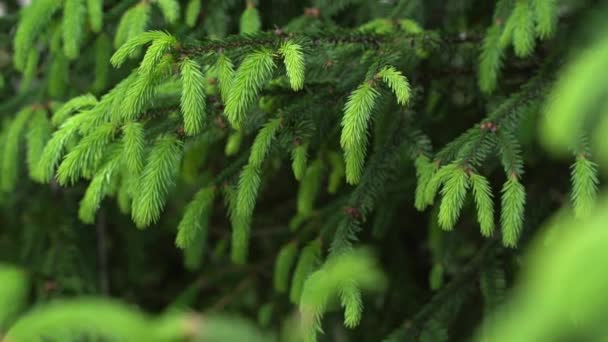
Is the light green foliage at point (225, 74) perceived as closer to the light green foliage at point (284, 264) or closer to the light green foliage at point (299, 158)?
the light green foliage at point (299, 158)

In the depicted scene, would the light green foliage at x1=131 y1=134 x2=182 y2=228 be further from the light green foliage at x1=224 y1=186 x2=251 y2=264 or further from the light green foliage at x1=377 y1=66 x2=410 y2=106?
the light green foliage at x1=377 y1=66 x2=410 y2=106

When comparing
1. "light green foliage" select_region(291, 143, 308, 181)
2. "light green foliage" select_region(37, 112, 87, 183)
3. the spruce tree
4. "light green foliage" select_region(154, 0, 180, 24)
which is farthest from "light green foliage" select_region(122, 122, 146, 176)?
"light green foliage" select_region(154, 0, 180, 24)

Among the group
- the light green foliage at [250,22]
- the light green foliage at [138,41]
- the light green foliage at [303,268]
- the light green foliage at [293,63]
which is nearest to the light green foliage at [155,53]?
the light green foliage at [138,41]

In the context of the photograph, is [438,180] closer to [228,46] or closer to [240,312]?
[228,46]

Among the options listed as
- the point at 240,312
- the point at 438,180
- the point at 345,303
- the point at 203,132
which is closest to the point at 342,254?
the point at 345,303

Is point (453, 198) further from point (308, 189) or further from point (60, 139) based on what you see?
point (60, 139)

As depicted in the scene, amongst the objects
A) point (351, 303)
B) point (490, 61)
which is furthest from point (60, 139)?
point (490, 61)

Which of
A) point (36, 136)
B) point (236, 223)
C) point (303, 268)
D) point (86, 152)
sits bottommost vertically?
point (303, 268)
